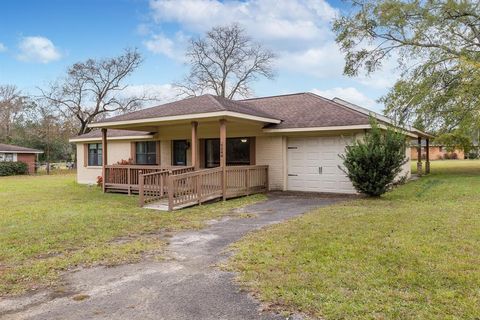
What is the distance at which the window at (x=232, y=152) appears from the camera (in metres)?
14.1

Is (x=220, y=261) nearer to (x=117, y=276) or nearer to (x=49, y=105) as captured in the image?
(x=117, y=276)

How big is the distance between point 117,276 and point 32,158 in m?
33.1

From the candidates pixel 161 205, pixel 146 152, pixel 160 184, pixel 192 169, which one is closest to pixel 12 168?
pixel 146 152

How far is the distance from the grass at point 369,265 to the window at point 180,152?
8.95 metres

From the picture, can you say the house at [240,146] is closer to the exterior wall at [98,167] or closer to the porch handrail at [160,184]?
the porch handrail at [160,184]

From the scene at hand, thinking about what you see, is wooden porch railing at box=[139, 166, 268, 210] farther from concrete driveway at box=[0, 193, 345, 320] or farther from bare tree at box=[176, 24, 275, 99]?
bare tree at box=[176, 24, 275, 99]

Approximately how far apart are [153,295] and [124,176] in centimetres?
1055

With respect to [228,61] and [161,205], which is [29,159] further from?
[161,205]

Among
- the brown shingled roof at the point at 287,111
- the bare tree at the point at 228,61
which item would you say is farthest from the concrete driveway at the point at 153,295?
the bare tree at the point at 228,61

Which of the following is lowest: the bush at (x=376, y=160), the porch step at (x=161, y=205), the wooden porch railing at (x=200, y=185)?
the porch step at (x=161, y=205)

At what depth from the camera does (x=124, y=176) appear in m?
13.7

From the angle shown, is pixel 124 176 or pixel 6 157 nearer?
pixel 124 176

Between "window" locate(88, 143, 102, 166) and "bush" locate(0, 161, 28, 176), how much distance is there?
14.0 meters

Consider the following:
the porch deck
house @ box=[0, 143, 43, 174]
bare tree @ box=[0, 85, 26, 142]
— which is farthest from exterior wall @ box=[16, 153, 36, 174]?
the porch deck
